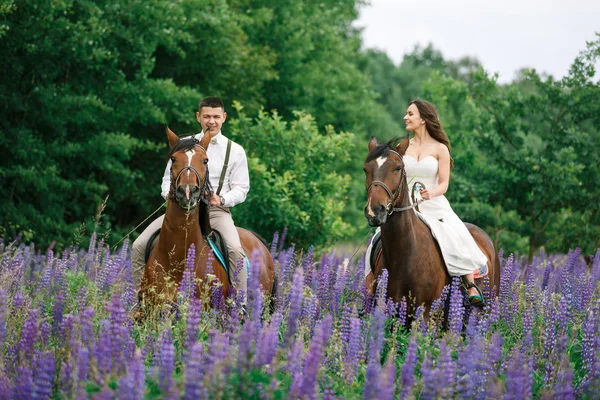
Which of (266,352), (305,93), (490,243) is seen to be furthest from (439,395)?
(305,93)

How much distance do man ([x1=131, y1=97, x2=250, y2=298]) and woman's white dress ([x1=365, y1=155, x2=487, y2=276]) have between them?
1.56m

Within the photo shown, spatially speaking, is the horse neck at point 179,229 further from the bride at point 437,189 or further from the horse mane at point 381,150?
the bride at point 437,189

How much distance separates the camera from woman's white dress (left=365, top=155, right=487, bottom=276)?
26.3ft

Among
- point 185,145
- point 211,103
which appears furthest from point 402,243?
point 211,103

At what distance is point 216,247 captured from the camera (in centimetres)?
787

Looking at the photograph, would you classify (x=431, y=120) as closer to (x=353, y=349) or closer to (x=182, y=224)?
(x=182, y=224)

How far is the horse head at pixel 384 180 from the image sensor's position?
7129mm

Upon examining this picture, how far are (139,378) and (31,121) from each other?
1685cm

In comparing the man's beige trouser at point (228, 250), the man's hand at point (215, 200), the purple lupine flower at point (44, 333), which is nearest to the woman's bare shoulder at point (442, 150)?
the man's beige trouser at point (228, 250)

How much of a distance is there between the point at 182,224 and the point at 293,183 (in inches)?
384

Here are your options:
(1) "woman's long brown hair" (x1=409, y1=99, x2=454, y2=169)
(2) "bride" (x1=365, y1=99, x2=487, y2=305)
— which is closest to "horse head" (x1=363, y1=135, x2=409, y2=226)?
(2) "bride" (x1=365, y1=99, x2=487, y2=305)

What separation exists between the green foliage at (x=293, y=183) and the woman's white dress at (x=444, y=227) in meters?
7.54

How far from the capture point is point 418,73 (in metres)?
78.2

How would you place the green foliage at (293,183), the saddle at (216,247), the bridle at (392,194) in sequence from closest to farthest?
the bridle at (392,194)
the saddle at (216,247)
the green foliage at (293,183)
